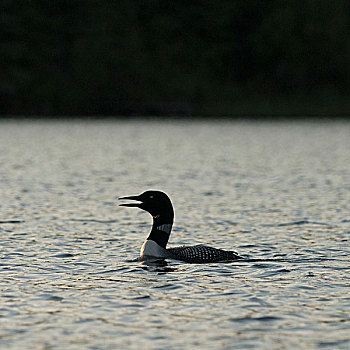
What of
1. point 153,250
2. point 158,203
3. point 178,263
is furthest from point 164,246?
point 158,203

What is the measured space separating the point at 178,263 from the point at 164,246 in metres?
0.70

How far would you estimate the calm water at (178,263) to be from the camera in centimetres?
1288

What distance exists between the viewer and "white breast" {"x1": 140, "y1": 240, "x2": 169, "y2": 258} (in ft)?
60.3

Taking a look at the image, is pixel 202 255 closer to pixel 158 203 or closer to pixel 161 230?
pixel 161 230

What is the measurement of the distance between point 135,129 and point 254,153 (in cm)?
3552

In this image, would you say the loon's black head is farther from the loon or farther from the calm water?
the calm water
